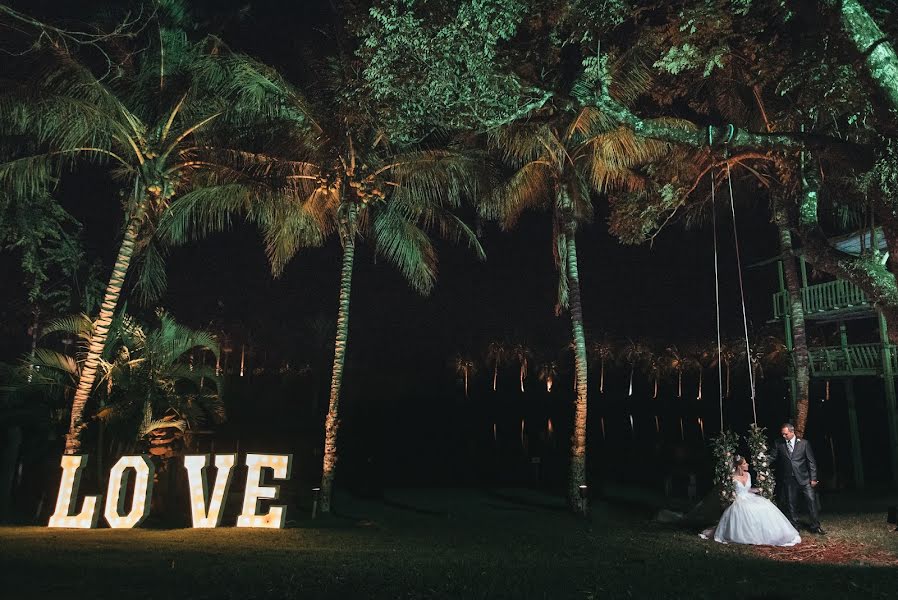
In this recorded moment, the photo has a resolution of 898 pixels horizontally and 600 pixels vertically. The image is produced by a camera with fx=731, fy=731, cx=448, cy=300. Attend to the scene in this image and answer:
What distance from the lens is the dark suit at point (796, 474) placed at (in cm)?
1253

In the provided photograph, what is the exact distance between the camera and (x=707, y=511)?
1664 cm

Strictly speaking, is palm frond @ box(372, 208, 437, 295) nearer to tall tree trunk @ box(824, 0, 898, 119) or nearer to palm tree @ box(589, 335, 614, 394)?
Answer: tall tree trunk @ box(824, 0, 898, 119)

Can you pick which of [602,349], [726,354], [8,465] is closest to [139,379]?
[8,465]

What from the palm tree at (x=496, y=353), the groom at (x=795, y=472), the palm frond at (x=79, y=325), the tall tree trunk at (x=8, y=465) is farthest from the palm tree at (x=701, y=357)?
the tall tree trunk at (x=8, y=465)

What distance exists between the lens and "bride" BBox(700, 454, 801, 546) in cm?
1165

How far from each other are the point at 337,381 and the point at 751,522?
1064cm

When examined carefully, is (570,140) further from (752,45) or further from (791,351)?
(791,351)

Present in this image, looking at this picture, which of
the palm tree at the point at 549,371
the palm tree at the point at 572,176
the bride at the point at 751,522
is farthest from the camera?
the palm tree at the point at 549,371

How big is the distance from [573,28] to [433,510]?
543 inches

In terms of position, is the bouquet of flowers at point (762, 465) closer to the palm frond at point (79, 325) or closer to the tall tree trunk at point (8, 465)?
the palm frond at point (79, 325)

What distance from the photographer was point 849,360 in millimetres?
27359

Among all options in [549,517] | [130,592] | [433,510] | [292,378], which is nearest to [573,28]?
[130,592]

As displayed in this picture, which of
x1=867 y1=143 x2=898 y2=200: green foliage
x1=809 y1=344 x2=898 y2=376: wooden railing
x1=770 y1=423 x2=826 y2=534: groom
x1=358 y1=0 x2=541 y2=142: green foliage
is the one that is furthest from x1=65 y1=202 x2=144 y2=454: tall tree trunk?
x1=809 y1=344 x2=898 y2=376: wooden railing

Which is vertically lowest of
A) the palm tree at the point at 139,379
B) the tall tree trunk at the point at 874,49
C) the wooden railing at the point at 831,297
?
the palm tree at the point at 139,379
